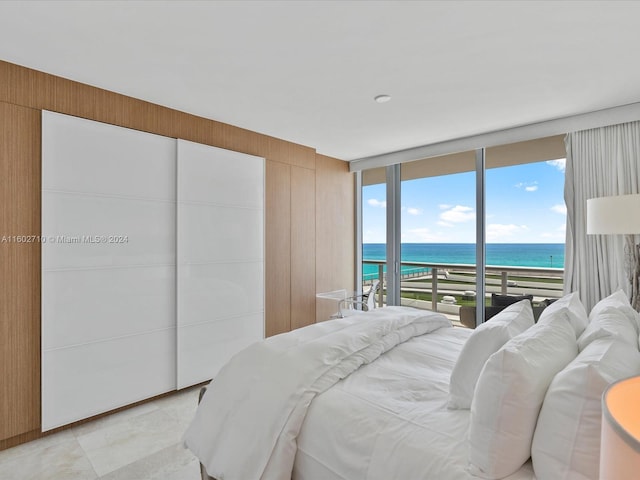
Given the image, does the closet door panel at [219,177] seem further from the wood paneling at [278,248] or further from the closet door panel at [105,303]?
the closet door panel at [105,303]

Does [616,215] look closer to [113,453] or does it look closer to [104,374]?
[113,453]

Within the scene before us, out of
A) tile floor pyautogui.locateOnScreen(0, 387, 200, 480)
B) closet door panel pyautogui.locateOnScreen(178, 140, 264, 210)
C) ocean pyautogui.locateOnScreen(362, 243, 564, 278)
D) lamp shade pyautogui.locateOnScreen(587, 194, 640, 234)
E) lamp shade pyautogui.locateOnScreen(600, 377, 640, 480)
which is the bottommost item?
tile floor pyautogui.locateOnScreen(0, 387, 200, 480)

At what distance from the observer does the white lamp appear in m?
2.40

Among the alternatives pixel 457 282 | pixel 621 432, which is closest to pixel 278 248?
pixel 457 282

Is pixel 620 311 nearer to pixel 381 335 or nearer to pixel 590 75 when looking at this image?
pixel 381 335

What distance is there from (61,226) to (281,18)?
2078mm

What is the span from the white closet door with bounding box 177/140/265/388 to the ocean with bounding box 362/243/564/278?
1987 mm

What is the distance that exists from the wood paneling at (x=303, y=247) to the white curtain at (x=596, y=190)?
8.96 ft

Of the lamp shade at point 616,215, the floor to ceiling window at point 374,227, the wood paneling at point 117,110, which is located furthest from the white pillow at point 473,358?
the floor to ceiling window at point 374,227

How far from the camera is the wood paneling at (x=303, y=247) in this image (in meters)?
4.48

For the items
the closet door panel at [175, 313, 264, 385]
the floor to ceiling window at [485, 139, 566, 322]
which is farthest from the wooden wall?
the floor to ceiling window at [485, 139, 566, 322]

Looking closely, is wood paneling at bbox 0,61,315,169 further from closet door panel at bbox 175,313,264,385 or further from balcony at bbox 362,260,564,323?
balcony at bbox 362,260,564,323

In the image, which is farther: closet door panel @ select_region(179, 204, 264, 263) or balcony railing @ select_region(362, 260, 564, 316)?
balcony railing @ select_region(362, 260, 564, 316)

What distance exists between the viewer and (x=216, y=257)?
359 centimetres
